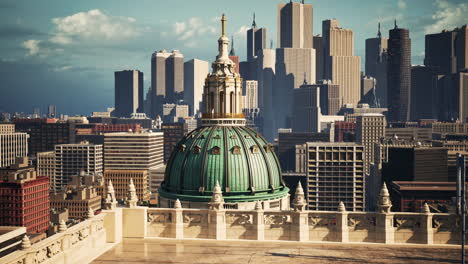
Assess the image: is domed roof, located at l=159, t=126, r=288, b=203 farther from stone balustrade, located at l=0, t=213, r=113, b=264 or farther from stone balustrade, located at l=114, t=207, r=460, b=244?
stone balustrade, located at l=0, t=213, r=113, b=264

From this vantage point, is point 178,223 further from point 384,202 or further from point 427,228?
point 427,228

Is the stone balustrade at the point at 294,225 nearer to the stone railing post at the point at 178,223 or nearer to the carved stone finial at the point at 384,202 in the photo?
the stone railing post at the point at 178,223

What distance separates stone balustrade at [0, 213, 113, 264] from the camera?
1026 inches

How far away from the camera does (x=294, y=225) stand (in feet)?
119

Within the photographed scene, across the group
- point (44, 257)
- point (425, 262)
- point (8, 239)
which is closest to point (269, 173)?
point (425, 262)

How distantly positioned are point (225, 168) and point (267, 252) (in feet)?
132

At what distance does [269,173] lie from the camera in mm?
75812

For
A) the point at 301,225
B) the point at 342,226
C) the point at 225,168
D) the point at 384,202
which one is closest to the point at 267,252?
the point at 301,225

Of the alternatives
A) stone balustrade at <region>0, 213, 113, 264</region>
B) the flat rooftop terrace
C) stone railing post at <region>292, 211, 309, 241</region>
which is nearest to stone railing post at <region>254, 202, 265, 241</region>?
the flat rooftop terrace

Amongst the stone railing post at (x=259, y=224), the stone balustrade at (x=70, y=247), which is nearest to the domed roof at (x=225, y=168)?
the stone railing post at (x=259, y=224)

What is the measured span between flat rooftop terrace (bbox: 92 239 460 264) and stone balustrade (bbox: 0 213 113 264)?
769mm

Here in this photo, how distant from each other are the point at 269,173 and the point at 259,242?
4016 cm

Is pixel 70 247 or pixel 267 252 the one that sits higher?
pixel 70 247

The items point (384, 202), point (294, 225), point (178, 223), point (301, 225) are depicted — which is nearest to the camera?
point (384, 202)
